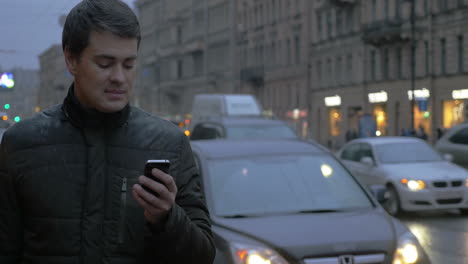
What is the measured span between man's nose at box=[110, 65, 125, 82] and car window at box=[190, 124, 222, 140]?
63.8 ft

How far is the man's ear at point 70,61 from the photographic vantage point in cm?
296

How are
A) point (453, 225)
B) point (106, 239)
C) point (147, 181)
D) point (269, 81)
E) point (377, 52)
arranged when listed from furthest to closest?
point (269, 81), point (377, 52), point (453, 225), point (106, 239), point (147, 181)

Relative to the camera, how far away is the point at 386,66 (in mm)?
56812

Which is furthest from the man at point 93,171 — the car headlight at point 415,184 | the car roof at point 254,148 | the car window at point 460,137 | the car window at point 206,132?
the car window at point 460,137

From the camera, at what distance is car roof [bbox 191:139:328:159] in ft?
25.1

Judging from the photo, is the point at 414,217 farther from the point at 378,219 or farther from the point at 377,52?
the point at 377,52

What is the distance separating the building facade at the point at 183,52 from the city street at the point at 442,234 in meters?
70.8

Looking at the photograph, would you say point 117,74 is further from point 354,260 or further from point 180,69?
point 180,69

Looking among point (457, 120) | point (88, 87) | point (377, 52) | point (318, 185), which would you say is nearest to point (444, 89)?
point (457, 120)

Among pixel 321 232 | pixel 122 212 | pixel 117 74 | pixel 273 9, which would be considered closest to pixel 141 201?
pixel 122 212

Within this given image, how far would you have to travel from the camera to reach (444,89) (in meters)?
49.0

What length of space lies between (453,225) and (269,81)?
64420mm

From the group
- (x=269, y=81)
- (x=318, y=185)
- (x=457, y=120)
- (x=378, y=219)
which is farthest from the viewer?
(x=269, y=81)

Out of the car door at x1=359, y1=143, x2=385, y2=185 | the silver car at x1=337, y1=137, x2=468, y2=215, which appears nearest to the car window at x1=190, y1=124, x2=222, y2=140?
the car door at x1=359, y1=143, x2=385, y2=185
